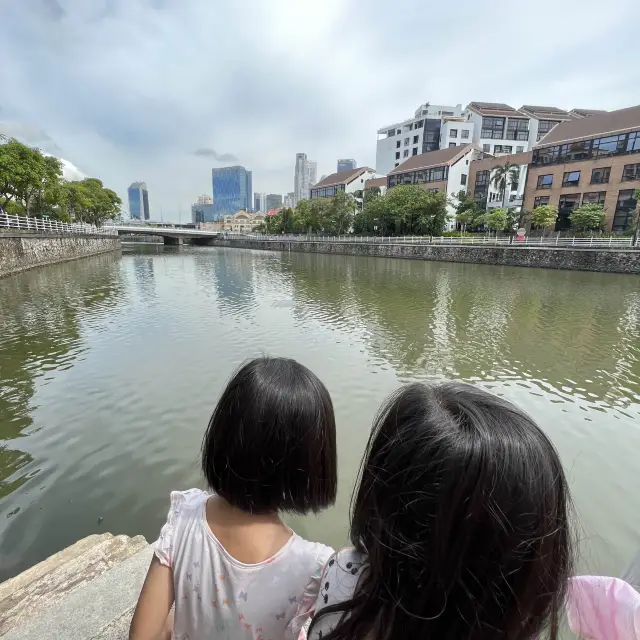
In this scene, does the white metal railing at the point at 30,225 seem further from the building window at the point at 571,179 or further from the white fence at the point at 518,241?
the building window at the point at 571,179

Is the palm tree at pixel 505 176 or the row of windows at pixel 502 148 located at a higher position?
the row of windows at pixel 502 148

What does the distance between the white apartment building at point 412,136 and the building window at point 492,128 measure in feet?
19.0

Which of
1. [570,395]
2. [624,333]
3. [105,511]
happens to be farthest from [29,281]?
[624,333]

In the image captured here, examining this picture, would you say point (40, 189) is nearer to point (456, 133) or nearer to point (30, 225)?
point (30, 225)

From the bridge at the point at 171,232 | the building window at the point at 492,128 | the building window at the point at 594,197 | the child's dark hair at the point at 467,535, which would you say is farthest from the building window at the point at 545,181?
the bridge at the point at 171,232

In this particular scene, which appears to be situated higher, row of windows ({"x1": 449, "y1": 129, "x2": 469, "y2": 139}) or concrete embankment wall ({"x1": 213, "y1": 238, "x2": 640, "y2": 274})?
row of windows ({"x1": 449, "y1": 129, "x2": 469, "y2": 139})

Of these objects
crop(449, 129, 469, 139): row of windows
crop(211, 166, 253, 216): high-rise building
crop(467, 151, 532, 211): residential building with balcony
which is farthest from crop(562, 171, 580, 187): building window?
crop(211, 166, 253, 216): high-rise building

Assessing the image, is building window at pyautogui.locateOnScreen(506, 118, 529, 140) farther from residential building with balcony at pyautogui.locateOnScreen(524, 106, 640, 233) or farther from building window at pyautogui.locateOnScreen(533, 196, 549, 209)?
building window at pyautogui.locateOnScreen(533, 196, 549, 209)

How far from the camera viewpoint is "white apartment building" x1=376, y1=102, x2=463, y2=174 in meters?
53.1

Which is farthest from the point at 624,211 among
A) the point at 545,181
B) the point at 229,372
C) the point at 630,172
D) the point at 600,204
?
the point at 229,372

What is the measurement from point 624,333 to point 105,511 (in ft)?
33.8

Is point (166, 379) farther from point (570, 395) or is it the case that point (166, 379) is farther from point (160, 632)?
point (570, 395)

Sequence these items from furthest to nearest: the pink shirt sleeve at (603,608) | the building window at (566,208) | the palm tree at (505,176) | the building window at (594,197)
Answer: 1. the palm tree at (505,176)
2. the building window at (566,208)
3. the building window at (594,197)
4. the pink shirt sleeve at (603,608)

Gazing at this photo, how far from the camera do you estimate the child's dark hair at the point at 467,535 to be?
68 cm
